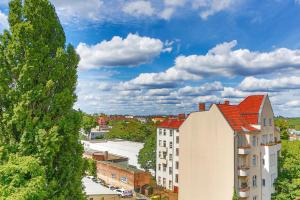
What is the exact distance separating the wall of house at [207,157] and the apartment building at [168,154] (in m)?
Result: 12.8

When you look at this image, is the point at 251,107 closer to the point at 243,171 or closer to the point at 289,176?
the point at 243,171

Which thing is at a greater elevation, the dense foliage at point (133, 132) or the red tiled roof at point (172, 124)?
the red tiled roof at point (172, 124)

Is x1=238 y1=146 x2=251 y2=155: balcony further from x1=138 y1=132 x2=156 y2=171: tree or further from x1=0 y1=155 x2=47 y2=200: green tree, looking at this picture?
x1=0 y1=155 x2=47 y2=200: green tree

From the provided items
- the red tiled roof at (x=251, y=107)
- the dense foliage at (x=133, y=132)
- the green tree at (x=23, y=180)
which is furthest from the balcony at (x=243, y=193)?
the dense foliage at (x=133, y=132)

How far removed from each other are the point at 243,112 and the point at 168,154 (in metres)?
22.0

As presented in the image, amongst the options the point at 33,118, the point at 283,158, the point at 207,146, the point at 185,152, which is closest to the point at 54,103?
the point at 33,118

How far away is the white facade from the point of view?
61.5m

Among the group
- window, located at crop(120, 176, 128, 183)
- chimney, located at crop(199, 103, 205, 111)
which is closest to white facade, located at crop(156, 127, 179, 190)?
window, located at crop(120, 176, 128, 183)

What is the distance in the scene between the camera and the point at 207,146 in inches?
1716

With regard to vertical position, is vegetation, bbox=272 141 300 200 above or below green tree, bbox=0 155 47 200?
below

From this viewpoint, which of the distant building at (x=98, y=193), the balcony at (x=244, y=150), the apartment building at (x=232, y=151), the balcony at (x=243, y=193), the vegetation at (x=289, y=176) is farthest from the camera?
the distant building at (x=98, y=193)

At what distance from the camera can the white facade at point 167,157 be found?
61.5 m

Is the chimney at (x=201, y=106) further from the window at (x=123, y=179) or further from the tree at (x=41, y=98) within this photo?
the tree at (x=41, y=98)

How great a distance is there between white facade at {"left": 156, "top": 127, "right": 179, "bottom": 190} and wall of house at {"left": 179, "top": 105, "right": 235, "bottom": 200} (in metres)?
12.8
